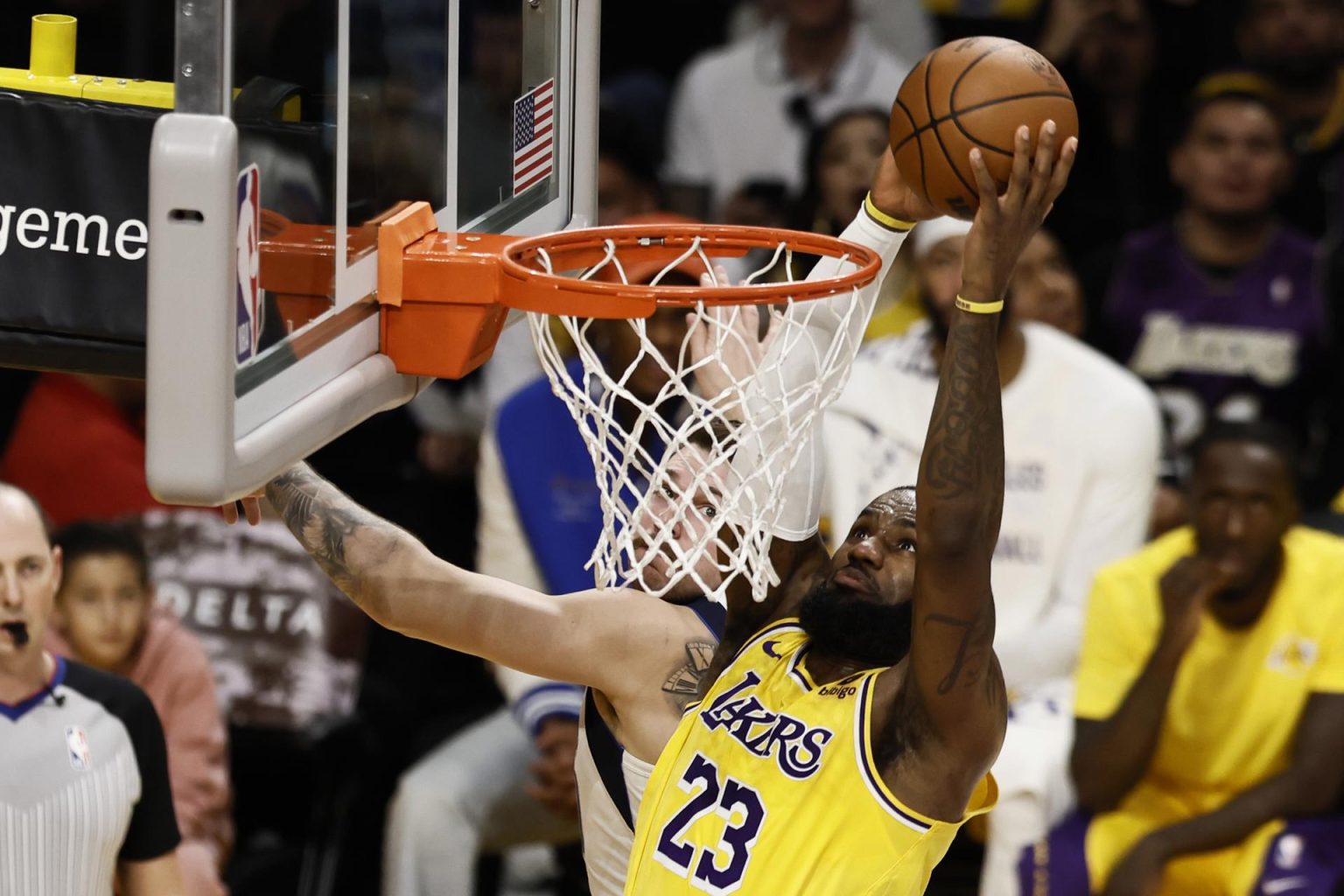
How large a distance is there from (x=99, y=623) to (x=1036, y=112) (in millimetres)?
2973

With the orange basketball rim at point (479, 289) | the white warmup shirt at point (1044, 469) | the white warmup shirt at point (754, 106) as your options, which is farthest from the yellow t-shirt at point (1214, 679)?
the white warmup shirt at point (754, 106)

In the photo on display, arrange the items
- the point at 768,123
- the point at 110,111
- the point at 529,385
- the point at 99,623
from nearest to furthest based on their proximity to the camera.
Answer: the point at 110,111 → the point at 99,623 → the point at 529,385 → the point at 768,123

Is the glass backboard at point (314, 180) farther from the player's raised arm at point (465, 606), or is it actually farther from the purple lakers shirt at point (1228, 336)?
the purple lakers shirt at point (1228, 336)

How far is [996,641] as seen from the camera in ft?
17.3

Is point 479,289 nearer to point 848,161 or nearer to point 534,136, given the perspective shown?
point 534,136

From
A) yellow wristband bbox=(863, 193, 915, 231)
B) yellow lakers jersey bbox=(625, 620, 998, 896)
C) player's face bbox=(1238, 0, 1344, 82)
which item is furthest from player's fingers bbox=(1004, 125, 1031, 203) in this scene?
player's face bbox=(1238, 0, 1344, 82)

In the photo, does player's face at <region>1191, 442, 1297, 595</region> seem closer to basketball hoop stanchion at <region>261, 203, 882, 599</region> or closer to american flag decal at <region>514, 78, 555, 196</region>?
basketball hoop stanchion at <region>261, 203, 882, 599</region>

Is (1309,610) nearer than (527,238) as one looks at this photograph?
No

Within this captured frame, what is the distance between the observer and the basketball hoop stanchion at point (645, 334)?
3332mm

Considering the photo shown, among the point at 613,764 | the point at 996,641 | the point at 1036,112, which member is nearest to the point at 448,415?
the point at 996,641

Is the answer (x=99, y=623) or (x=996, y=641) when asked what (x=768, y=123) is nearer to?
(x=996, y=641)

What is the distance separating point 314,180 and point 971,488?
1.11 meters

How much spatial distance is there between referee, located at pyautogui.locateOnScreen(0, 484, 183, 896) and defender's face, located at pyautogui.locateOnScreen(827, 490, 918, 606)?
1583 mm

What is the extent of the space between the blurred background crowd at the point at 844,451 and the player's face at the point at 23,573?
0.81m
